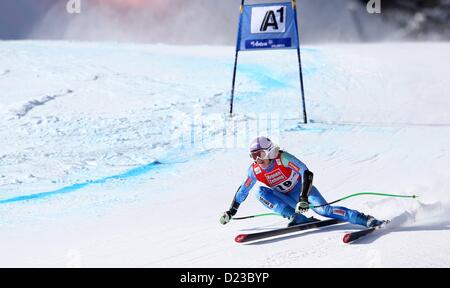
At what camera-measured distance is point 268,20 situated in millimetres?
10078

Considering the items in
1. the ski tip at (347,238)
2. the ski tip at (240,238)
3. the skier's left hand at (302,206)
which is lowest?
the ski tip at (240,238)

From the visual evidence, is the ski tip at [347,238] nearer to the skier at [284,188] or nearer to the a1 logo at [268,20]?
the skier at [284,188]

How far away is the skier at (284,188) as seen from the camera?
5.27 metres

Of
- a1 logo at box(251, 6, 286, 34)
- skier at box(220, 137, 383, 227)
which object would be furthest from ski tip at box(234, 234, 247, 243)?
a1 logo at box(251, 6, 286, 34)

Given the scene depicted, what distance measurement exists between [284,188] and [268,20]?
5037 millimetres

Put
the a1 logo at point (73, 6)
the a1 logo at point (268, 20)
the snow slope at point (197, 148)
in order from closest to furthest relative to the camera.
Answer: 1. the snow slope at point (197, 148)
2. the a1 logo at point (268, 20)
3. the a1 logo at point (73, 6)

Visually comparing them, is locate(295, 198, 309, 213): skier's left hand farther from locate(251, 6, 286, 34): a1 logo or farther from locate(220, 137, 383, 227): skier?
locate(251, 6, 286, 34): a1 logo

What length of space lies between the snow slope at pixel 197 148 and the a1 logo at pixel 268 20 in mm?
1700

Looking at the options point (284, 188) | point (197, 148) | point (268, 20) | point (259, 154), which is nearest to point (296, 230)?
point (284, 188)

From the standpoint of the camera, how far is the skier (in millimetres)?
5270

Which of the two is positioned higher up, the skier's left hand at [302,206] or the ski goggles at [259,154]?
the ski goggles at [259,154]

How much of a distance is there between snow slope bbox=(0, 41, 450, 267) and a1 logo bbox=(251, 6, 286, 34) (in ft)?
5.58

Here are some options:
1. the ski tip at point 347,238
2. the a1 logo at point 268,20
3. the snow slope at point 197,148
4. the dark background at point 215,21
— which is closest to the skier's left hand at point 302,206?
the snow slope at point 197,148
